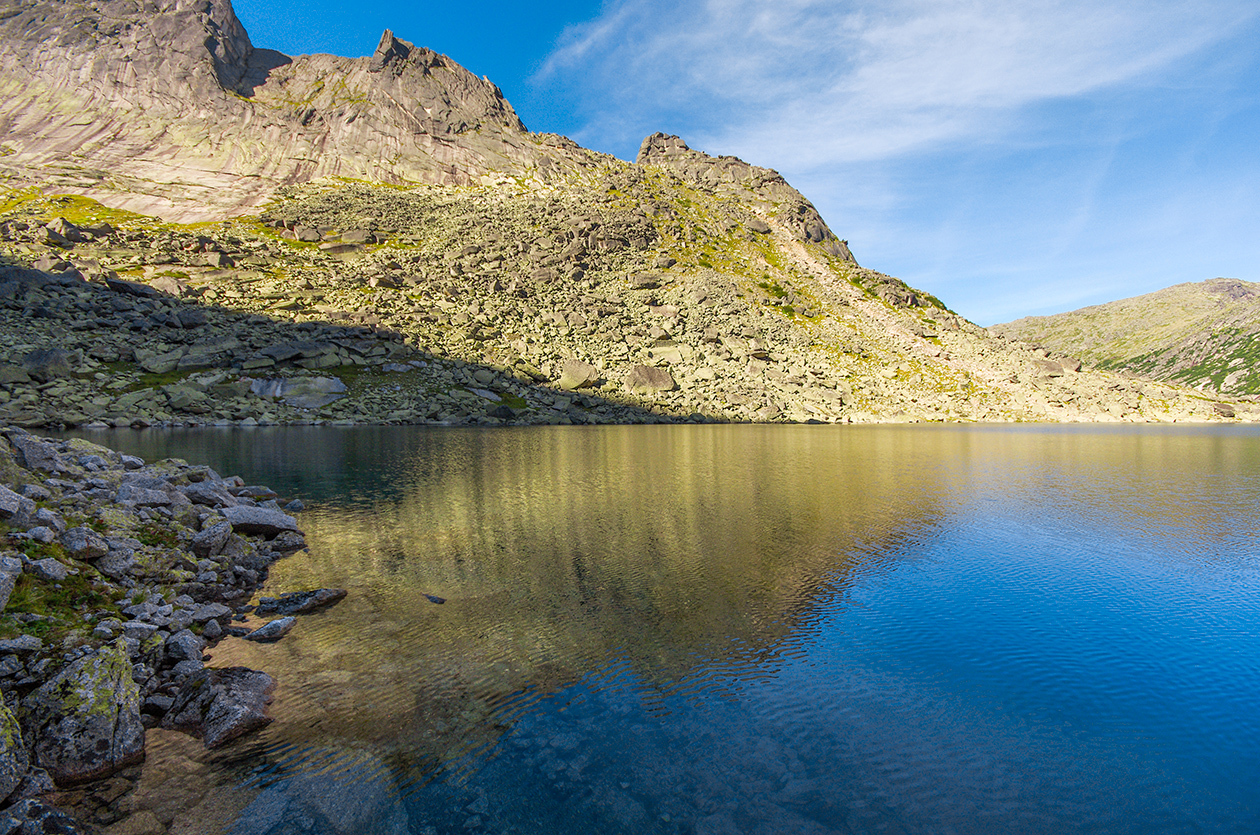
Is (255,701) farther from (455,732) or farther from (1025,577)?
(1025,577)

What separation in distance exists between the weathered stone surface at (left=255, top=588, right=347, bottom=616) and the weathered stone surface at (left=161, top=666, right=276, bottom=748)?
387cm

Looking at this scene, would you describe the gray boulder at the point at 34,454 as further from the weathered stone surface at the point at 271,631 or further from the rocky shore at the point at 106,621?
the weathered stone surface at the point at 271,631

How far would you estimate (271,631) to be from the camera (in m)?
13.2

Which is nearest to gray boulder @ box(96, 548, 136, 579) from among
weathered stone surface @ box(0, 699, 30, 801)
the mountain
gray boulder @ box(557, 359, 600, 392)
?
weathered stone surface @ box(0, 699, 30, 801)

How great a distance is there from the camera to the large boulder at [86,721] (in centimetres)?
822

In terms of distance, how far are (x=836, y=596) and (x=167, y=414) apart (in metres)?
88.4

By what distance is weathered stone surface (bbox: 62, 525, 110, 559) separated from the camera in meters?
13.1

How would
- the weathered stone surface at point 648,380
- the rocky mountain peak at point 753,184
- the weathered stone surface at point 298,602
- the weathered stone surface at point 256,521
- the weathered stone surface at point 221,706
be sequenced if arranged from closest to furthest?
the weathered stone surface at point 221,706 → the weathered stone surface at point 298,602 → the weathered stone surface at point 256,521 → the weathered stone surface at point 648,380 → the rocky mountain peak at point 753,184

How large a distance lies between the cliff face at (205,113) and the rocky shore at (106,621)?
148 m

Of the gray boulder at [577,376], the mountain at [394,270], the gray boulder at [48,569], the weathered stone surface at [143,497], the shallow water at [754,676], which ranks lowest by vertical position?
the shallow water at [754,676]

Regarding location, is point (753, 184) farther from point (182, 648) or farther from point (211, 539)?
point (182, 648)

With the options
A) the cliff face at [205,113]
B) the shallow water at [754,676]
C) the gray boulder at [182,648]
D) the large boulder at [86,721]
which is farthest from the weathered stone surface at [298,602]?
the cliff face at [205,113]

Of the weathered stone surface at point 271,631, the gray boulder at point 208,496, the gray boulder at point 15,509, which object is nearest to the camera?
the gray boulder at point 15,509

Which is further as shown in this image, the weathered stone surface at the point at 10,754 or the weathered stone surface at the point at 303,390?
the weathered stone surface at the point at 303,390
